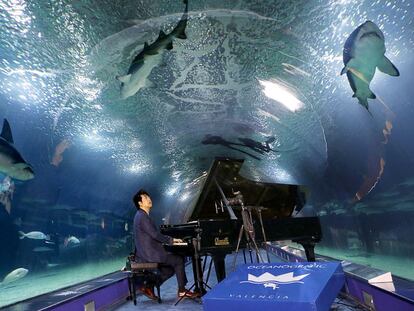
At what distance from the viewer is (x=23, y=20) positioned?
3.14 meters

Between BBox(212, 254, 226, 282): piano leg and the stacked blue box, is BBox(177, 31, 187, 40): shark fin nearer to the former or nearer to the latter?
BBox(212, 254, 226, 282): piano leg

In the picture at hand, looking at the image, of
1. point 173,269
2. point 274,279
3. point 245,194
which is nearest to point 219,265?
point 173,269

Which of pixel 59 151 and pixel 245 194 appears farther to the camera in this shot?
pixel 245 194

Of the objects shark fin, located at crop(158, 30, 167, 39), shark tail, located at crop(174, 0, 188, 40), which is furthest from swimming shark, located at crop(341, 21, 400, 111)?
shark fin, located at crop(158, 30, 167, 39)

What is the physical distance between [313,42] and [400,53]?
1.05m

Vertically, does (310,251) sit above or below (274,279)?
below

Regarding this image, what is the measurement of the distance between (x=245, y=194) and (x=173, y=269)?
6.62ft

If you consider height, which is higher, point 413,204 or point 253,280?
point 413,204

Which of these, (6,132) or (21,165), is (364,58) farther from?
(21,165)

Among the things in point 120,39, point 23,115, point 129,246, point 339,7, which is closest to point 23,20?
point 120,39

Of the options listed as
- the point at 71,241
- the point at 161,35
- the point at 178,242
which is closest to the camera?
the point at 161,35

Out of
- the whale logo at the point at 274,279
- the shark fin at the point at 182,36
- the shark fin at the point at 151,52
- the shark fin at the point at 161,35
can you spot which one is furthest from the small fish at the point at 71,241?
the whale logo at the point at 274,279

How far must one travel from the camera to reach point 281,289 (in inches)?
60.9

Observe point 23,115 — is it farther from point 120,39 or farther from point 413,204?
point 413,204
